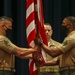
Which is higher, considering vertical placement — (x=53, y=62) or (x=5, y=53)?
(x=5, y=53)

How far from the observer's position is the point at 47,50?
5.45 metres

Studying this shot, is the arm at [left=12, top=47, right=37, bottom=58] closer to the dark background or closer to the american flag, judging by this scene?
the american flag

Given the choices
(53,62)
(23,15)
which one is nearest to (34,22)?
(53,62)

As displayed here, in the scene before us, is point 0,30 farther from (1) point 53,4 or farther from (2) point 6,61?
(1) point 53,4

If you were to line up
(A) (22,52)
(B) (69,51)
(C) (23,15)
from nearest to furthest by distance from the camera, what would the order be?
(B) (69,51) < (A) (22,52) < (C) (23,15)

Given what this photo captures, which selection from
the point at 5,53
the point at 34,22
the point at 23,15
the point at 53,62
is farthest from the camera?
the point at 23,15

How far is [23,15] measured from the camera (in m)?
7.79

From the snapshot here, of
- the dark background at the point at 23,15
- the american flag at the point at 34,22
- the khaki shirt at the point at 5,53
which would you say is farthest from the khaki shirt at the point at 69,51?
the dark background at the point at 23,15

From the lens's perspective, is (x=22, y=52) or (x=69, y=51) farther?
(x=22, y=52)

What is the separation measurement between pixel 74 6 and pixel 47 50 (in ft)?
9.08

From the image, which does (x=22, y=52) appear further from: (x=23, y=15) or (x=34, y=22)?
(x=23, y=15)

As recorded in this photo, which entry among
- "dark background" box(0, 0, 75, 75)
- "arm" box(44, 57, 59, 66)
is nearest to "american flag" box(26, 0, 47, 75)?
"arm" box(44, 57, 59, 66)

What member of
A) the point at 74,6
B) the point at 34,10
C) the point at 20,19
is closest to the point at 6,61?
the point at 34,10

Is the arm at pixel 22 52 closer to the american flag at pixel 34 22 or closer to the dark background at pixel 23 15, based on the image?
the american flag at pixel 34 22
